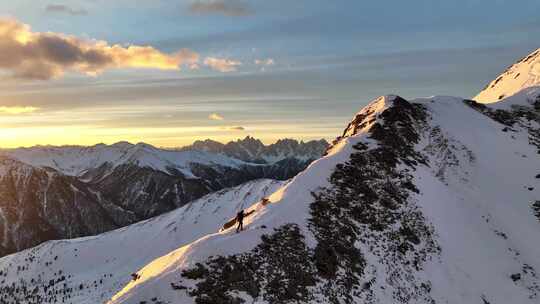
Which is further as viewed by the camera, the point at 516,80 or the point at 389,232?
the point at 516,80

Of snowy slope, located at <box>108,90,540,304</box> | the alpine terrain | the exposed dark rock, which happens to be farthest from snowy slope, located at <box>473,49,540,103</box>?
the exposed dark rock

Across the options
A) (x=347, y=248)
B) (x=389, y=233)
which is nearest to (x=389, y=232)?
(x=389, y=233)

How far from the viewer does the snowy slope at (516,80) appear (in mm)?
132875

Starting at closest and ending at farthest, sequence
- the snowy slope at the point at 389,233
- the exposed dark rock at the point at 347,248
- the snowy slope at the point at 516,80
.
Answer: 1. the exposed dark rock at the point at 347,248
2. the snowy slope at the point at 389,233
3. the snowy slope at the point at 516,80

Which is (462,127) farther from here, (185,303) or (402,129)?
(185,303)

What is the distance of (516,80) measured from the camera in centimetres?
14288

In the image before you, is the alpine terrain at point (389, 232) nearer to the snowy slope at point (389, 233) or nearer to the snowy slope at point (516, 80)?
the snowy slope at point (389, 233)

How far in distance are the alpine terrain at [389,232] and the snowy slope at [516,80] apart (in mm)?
47020

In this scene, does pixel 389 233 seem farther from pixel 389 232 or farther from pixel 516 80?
pixel 516 80

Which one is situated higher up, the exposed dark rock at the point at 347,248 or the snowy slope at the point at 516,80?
the snowy slope at the point at 516,80

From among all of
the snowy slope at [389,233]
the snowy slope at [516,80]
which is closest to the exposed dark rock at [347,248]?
the snowy slope at [389,233]

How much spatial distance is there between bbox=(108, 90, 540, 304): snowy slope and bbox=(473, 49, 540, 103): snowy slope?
48286mm

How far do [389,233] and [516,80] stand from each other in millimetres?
111278

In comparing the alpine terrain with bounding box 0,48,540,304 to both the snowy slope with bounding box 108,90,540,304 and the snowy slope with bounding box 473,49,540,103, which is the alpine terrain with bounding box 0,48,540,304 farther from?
the snowy slope with bounding box 473,49,540,103
